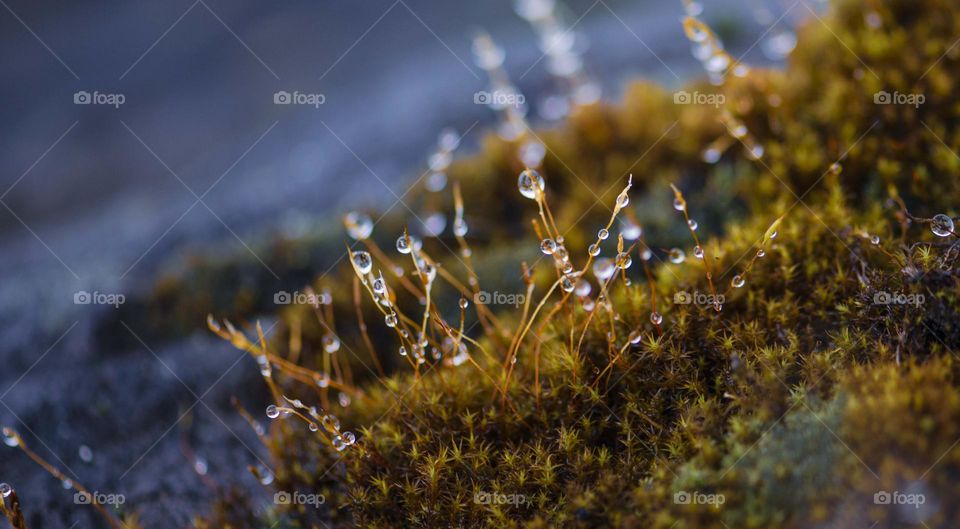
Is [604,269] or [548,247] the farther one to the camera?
[548,247]

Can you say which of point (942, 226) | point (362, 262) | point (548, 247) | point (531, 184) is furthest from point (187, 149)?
point (942, 226)

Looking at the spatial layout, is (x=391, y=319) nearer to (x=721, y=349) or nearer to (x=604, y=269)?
(x=604, y=269)

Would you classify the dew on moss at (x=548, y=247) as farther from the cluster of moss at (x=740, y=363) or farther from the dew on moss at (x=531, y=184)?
the cluster of moss at (x=740, y=363)

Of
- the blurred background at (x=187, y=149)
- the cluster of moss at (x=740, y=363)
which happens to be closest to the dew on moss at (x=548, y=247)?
the cluster of moss at (x=740, y=363)

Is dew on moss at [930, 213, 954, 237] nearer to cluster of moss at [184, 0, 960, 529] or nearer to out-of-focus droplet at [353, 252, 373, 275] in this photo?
cluster of moss at [184, 0, 960, 529]

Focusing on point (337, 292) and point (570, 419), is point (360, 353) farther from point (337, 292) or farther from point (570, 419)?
point (570, 419)

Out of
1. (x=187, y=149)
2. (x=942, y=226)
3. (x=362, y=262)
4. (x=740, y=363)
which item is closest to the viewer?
(x=740, y=363)

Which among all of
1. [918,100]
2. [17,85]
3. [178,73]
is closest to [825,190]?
[918,100]
